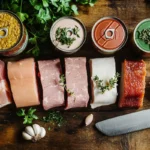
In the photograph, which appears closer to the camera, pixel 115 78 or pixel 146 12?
pixel 115 78

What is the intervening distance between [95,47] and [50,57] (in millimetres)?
362

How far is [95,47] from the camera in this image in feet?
9.66

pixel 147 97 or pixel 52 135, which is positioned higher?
pixel 147 97

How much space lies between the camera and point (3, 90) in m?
2.95

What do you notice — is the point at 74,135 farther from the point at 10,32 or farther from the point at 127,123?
the point at 10,32

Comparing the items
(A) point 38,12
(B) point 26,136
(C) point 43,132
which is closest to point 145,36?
(A) point 38,12

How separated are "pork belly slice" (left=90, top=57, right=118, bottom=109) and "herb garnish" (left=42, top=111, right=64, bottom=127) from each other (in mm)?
272

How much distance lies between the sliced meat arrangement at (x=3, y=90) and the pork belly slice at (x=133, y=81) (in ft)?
2.76

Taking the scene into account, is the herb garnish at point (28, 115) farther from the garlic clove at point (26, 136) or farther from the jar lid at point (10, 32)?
the jar lid at point (10, 32)

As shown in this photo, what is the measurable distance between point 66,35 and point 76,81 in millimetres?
350

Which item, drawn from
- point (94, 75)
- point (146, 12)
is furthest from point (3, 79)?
point (146, 12)

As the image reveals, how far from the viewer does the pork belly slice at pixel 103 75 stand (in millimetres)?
2949

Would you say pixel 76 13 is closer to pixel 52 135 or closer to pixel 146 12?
pixel 146 12

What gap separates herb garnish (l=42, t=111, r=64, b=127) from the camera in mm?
3016
